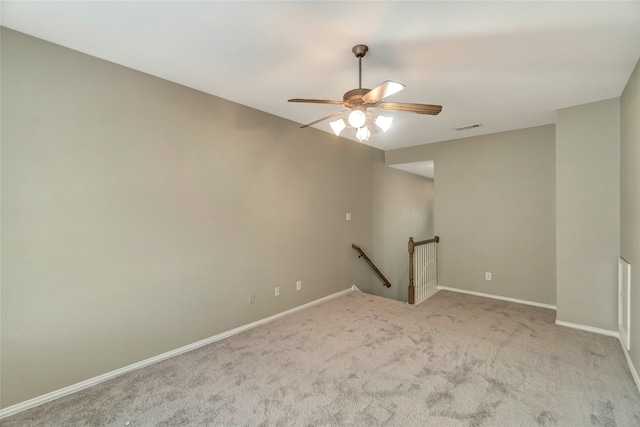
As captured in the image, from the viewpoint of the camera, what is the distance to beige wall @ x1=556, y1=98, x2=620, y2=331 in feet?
9.99

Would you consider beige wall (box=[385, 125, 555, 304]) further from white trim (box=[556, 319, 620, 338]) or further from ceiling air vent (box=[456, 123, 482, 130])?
white trim (box=[556, 319, 620, 338])

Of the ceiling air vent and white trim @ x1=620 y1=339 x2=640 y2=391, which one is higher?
the ceiling air vent

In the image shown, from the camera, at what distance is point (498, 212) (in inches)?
172

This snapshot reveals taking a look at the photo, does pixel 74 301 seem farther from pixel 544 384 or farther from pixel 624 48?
pixel 624 48

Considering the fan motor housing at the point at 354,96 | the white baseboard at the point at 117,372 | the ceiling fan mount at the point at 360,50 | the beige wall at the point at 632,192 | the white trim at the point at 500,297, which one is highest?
the ceiling fan mount at the point at 360,50

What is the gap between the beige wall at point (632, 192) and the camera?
7.38 ft

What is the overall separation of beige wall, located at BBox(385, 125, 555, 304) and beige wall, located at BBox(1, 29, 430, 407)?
272 cm

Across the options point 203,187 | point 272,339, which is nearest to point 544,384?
point 272,339

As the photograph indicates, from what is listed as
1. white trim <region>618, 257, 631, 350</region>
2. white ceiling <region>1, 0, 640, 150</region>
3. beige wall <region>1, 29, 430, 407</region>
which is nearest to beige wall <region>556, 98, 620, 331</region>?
white trim <region>618, 257, 631, 350</region>

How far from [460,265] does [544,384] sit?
260 cm

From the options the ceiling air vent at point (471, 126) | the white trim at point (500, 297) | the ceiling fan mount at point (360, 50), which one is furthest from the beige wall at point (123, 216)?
the white trim at point (500, 297)

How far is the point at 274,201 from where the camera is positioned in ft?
11.8

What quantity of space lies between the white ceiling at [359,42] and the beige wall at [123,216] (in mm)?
305

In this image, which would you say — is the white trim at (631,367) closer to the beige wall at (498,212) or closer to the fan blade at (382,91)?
the beige wall at (498,212)
